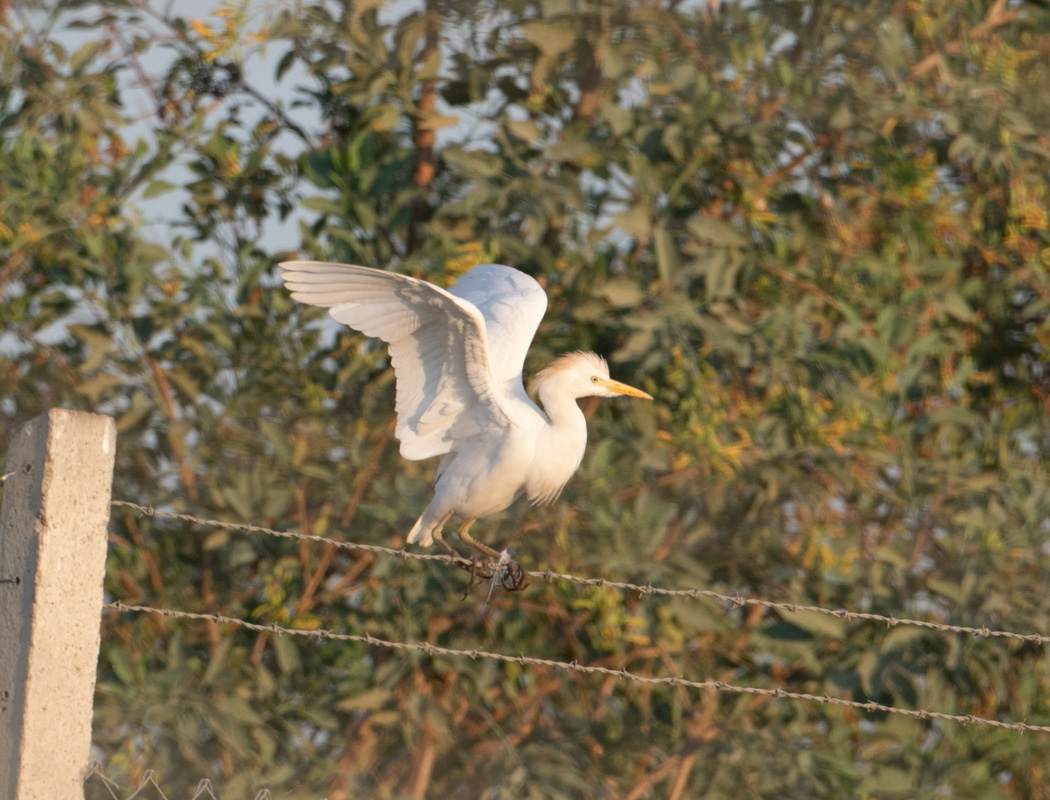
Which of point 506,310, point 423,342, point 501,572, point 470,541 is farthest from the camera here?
point 506,310

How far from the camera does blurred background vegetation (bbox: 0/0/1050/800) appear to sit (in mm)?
4504

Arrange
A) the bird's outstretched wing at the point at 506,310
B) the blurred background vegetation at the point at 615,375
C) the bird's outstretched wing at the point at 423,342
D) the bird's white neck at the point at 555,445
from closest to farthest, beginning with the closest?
the bird's outstretched wing at the point at 423,342, the bird's white neck at the point at 555,445, the bird's outstretched wing at the point at 506,310, the blurred background vegetation at the point at 615,375

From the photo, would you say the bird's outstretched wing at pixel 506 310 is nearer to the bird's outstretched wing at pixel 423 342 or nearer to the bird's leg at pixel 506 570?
the bird's outstretched wing at pixel 423 342

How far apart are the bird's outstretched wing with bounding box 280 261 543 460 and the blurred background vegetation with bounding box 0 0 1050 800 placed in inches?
43.0

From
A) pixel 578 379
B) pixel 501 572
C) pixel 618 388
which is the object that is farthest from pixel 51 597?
pixel 618 388

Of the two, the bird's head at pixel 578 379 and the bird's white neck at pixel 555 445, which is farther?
the bird's head at pixel 578 379

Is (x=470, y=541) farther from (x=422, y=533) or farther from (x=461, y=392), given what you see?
(x=461, y=392)

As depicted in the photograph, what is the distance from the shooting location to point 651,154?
462 centimetres

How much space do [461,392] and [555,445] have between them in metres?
0.26

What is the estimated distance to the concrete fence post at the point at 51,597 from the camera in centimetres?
195

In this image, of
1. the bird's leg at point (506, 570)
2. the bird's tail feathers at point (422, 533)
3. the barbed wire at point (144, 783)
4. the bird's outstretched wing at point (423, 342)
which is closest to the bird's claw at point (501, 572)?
the bird's leg at point (506, 570)

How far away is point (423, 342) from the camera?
3166 mm

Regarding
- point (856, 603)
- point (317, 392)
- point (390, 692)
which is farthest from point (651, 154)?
point (390, 692)

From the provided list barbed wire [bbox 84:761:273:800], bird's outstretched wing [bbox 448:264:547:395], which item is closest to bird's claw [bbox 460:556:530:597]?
bird's outstretched wing [bbox 448:264:547:395]
